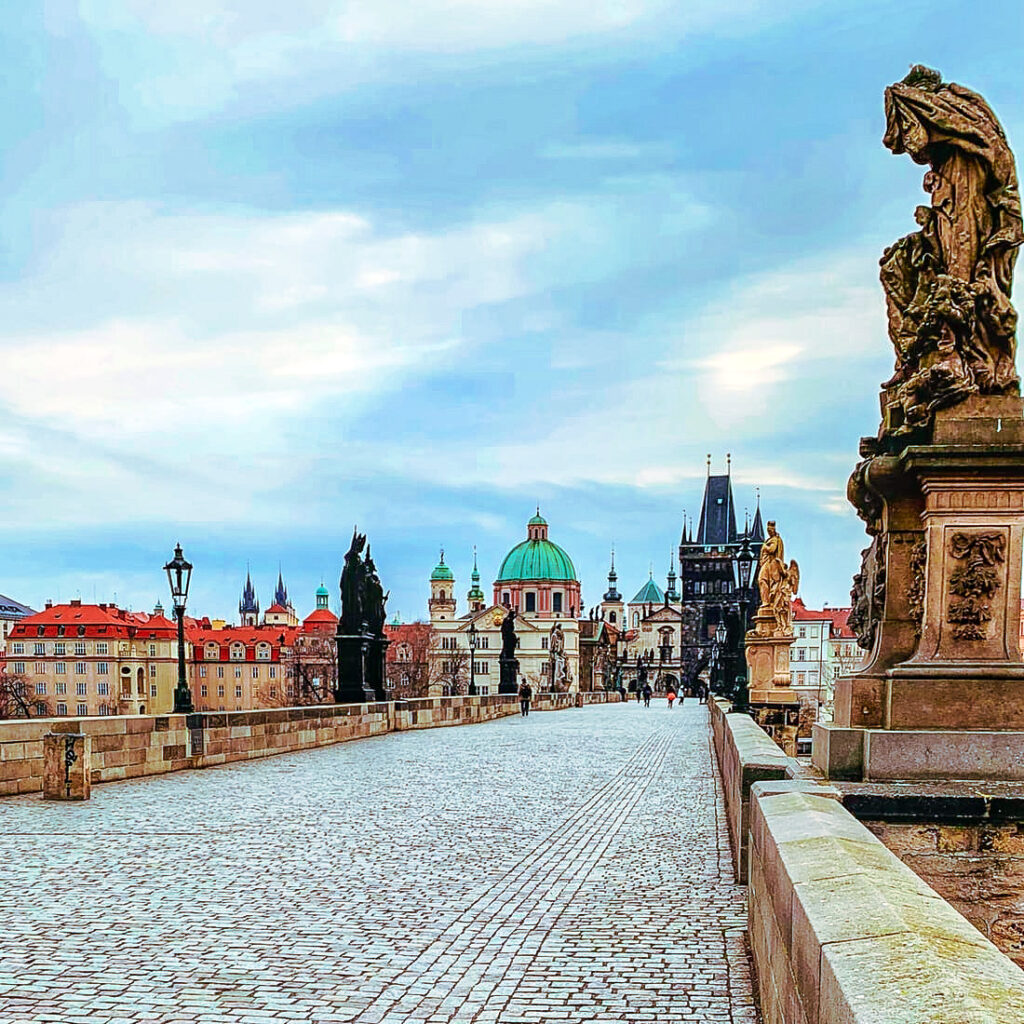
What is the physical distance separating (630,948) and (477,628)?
13757 centimetres

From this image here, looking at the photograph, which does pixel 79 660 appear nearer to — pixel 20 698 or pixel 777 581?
pixel 20 698

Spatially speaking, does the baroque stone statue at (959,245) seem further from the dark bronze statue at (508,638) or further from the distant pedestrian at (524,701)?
the distant pedestrian at (524,701)

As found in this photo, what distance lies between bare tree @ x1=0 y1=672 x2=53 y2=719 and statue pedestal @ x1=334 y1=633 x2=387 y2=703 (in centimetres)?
6933

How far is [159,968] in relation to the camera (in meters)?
5.89

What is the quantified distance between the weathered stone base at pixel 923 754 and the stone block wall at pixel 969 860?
581 mm

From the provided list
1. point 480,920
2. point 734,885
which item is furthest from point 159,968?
point 734,885

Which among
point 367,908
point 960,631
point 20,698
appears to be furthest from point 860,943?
point 20,698

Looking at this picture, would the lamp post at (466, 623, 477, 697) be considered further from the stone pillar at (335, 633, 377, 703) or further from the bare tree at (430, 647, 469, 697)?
the stone pillar at (335, 633, 377, 703)

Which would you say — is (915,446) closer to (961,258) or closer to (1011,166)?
(961,258)

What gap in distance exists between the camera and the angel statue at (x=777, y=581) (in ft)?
93.2

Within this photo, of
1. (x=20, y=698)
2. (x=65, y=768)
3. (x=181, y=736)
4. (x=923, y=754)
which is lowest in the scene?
(x=20, y=698)

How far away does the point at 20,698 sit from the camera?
9475 centimetres

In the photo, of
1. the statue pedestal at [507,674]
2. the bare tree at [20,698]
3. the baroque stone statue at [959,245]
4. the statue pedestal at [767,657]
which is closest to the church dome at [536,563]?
the bare tree at [20,698]

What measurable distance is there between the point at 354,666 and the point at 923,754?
21.7m
